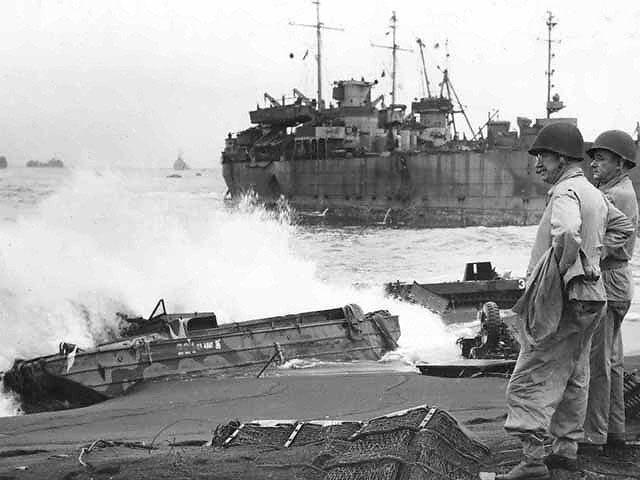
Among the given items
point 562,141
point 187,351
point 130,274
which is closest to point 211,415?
point 187,351

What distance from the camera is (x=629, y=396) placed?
17.7ft

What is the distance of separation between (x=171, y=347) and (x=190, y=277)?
9351 mm

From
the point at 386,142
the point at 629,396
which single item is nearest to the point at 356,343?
the point at 629,396

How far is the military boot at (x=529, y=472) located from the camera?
400 cm

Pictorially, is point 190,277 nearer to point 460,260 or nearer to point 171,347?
point 171,347

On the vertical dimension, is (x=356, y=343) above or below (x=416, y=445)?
below

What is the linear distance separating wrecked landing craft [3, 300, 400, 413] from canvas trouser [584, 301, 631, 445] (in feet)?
23.9

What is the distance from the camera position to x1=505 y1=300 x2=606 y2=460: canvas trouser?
4.03 m

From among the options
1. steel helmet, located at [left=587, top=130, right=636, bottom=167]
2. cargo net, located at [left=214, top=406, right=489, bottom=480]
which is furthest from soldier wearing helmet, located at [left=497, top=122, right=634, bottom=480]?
steel helmet, located at [left=587, top=130, right=636, bottom=167]

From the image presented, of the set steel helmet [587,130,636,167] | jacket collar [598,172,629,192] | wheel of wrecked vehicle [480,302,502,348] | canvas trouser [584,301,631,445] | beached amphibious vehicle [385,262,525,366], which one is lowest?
beached amphibious vehicle [385,262,525,366]

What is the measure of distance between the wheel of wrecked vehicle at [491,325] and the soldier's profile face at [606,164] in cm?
627

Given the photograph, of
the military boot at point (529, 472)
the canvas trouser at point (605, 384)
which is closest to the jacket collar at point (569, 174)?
the canvas trouser at point (605, 384)

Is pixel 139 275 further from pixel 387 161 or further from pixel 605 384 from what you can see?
pixel 387 161

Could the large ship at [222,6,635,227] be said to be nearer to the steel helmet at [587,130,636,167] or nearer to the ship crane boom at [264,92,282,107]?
the ship crane boom at [264,92,282,107]
